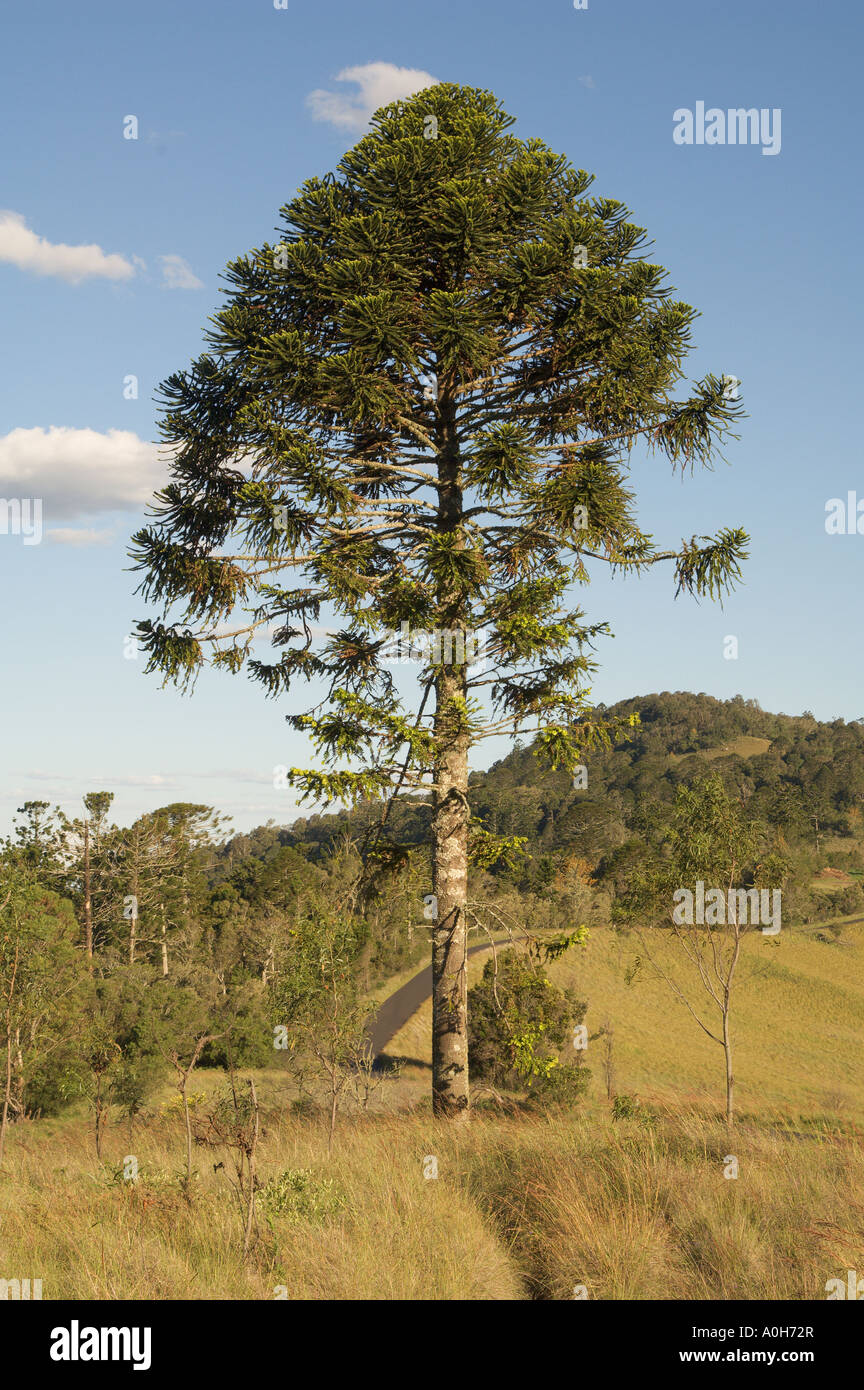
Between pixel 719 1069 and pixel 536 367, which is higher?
pixel 536 367

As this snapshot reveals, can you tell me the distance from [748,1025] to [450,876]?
52.2 m

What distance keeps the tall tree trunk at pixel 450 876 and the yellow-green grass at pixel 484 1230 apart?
353cm

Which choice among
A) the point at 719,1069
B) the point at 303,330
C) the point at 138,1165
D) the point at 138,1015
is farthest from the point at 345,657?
the point at 719,1069

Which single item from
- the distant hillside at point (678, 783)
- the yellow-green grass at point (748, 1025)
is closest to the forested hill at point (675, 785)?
the distant hillside at point (678, 783)

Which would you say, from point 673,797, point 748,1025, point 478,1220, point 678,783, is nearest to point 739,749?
point 678,783

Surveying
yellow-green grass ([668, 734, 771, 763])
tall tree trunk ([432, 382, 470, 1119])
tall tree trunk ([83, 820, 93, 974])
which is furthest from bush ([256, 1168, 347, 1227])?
yellow-green grass ([668, 734, 771, 763])

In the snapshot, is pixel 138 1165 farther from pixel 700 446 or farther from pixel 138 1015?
pixel 138 1015

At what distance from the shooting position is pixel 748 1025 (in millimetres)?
56188

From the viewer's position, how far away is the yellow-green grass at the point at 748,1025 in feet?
142

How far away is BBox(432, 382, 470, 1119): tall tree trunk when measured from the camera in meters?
11.2

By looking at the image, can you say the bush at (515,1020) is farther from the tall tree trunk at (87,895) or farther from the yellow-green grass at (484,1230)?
the tall tree trunk at (87,895)
